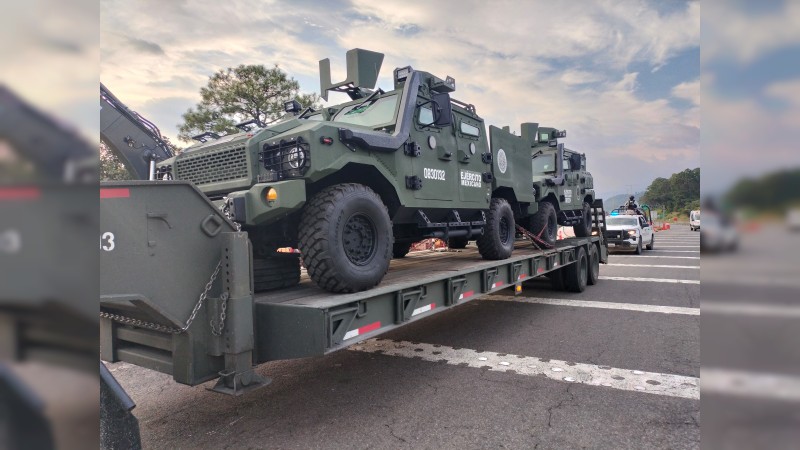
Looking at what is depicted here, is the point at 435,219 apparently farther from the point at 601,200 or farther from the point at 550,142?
the point at 601,200

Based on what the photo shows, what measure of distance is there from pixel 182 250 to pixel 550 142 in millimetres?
9853

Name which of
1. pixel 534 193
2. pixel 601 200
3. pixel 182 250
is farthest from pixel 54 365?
pixel 601 200

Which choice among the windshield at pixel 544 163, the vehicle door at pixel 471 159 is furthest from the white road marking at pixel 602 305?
the vehicle door at pixel 471 159

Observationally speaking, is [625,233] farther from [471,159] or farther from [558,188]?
[471,159]

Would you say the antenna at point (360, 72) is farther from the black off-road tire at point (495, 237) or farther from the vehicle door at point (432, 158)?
the black off-road tire at point (495, 237)

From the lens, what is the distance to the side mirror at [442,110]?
5059 millimetres

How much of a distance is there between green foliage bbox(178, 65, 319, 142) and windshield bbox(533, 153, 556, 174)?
1108cm

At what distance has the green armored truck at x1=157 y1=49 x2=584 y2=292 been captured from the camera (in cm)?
371

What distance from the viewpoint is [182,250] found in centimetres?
287

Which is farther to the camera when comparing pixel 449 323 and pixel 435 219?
pixel 449 323

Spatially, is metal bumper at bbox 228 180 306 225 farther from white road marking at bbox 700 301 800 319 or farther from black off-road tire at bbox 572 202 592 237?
black off-road tire at bbox 572 202 592 237

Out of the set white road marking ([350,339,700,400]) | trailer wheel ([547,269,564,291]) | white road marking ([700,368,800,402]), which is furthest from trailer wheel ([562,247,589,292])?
white road marking ([700,368,800,402])

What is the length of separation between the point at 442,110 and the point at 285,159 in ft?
6.70

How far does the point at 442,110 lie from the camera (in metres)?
5.10
